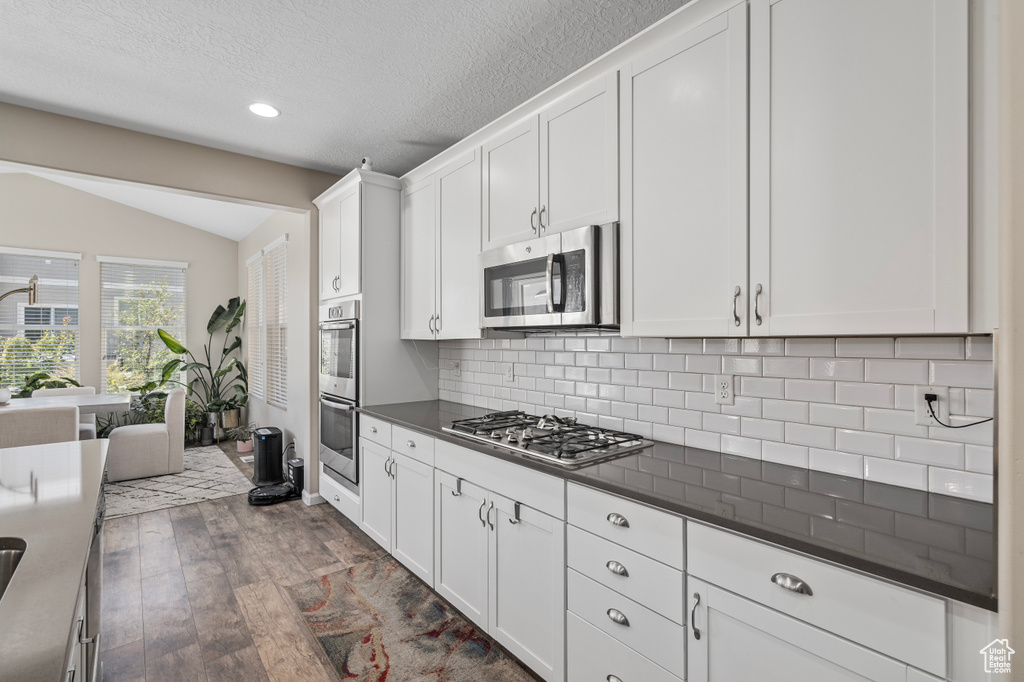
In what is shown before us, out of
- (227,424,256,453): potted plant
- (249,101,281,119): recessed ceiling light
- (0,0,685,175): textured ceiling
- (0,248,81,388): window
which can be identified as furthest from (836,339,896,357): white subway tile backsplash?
(0,248,81,388): window

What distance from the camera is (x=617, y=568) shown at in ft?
5.18

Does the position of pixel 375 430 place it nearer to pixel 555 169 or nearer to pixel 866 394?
pixel 555 169

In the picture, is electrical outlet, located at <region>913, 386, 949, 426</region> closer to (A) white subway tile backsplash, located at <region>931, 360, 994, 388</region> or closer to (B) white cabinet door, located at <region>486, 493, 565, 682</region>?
(A) white subway tile backsplash, located at <region>931, 360, 994, 388</region>

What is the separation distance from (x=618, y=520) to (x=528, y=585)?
23.6 inches

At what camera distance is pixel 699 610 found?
136cm

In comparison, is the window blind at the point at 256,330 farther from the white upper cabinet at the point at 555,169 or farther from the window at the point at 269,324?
the white upper cabinet at the point at 555,169

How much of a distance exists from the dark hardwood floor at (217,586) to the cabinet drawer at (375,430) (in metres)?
0.74

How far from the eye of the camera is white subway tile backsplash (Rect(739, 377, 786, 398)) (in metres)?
1.79

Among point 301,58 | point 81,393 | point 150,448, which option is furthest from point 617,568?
point 81,393

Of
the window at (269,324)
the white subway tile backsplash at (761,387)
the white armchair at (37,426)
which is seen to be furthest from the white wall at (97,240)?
the white subway tile backsplash at (761,387)

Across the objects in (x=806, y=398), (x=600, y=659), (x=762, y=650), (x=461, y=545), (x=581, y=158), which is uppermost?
(x=581, y=158)

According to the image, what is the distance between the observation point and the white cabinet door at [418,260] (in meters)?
3.18

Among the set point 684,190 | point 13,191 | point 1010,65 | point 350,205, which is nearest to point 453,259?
point 350,205

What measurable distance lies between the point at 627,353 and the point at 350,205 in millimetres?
2275
